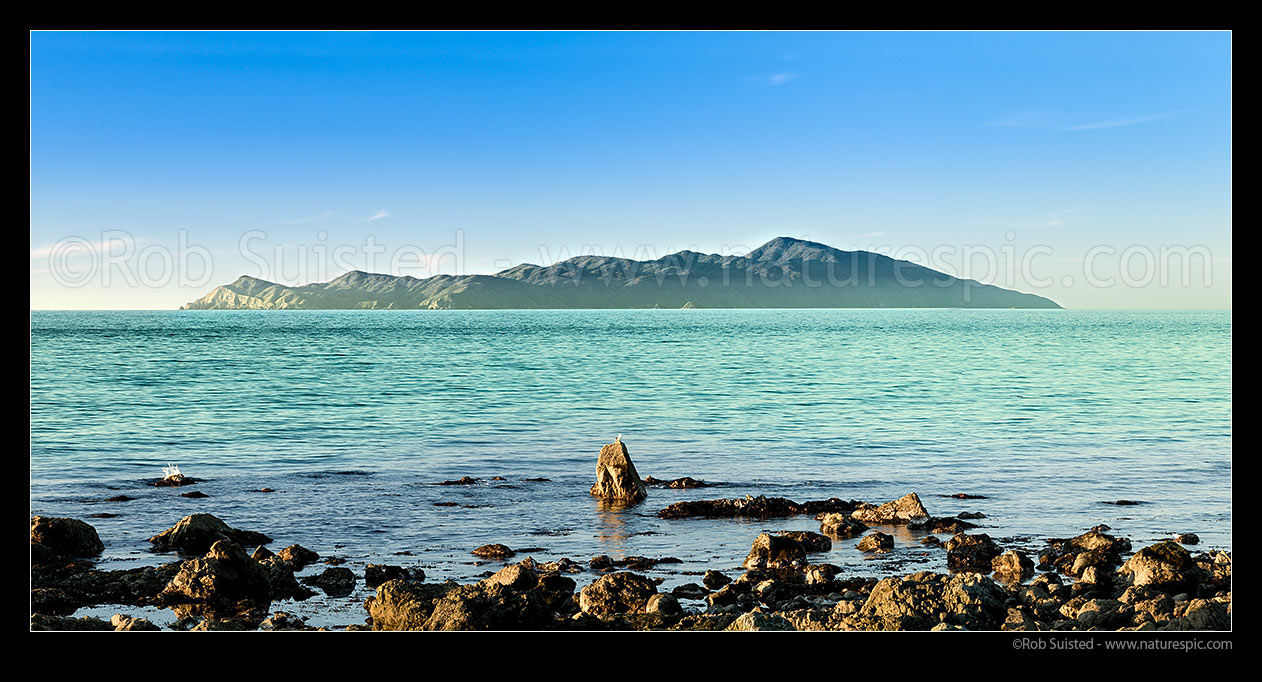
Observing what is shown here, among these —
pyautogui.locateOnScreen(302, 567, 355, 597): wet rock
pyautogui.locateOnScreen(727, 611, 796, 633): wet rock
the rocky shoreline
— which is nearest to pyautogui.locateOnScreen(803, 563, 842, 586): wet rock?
the rocky shoreline

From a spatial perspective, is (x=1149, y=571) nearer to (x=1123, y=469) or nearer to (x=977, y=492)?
(x=977, y=492)

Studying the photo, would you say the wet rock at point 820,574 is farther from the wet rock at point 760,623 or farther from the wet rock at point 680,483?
the wet rock at point 680,483

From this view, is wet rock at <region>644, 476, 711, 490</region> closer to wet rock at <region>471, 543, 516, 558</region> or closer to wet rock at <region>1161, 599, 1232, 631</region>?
wet rock at <region>471, 543, 516, 558</region>

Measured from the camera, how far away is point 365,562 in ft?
52.8

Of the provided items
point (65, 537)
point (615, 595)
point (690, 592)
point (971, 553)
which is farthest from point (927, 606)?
point (65, 537)

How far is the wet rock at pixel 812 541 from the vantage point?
54.4ft

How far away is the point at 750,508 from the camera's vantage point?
20297 millimetres

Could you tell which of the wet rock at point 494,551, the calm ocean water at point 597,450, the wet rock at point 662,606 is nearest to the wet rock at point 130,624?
the calm ocean water at point 597,450

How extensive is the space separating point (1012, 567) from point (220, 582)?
11.4 metres

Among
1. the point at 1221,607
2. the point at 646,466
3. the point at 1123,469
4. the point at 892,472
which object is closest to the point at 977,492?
the point at 892,472

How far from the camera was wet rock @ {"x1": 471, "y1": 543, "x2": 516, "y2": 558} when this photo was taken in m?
16.5
